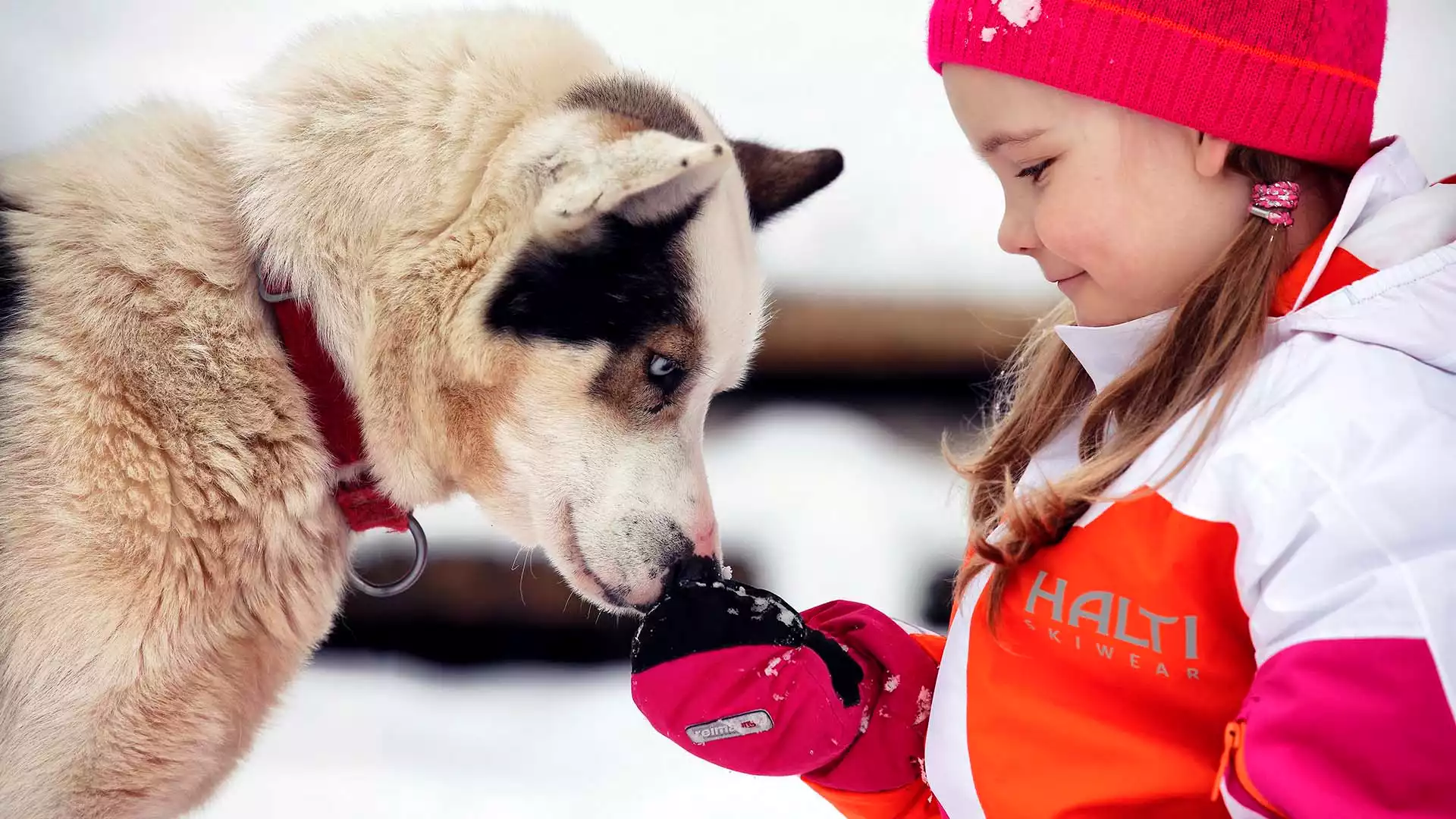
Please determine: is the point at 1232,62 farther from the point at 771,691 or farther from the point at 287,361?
the point at 287,361

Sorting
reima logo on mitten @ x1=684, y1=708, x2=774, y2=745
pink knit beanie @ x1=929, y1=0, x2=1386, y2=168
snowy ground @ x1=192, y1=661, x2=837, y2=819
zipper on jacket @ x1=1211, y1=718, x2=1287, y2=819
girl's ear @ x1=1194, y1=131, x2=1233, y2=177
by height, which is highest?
pink knit beanie @ x1=929, y1=0, x2=1386, y2=168

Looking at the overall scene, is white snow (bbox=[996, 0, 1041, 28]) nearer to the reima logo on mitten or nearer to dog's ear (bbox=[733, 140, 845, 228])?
dog's ear (bbox=[733, 140, 845, 228])

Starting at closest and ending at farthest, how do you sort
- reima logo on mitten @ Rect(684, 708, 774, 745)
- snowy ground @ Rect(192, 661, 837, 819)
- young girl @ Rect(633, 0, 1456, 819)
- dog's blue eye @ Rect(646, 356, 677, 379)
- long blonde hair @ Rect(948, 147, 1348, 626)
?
Answer: young girl @ Rect(633, 0, 1456, 819) → long blonde hair @ Rect(948, 147, 1348, 626) → reima logo on mitten @ Rect(684, 708, 774, 745) → dog's blue eye @ Rect(646, 356, 677, 379) → snowy ground @ Rect(192, 661, 837, 819)

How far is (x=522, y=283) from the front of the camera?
1.22 metres

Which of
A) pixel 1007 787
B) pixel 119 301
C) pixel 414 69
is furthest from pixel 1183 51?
pixel 119 301

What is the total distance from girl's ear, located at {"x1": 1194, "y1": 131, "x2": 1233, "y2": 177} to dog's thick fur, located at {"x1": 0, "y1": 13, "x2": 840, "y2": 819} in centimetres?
52

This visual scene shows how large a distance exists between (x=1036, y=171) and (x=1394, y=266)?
1.23 ft

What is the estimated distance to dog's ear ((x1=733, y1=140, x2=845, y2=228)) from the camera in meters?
1.58

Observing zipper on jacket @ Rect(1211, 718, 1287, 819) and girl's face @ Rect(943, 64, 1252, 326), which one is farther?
girl's face @ Rect(943, 64, 1252, 326)

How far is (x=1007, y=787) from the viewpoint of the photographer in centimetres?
105

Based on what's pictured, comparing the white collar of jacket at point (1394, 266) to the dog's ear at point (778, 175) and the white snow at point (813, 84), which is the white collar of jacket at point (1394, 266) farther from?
the white snow at point (813, 84)

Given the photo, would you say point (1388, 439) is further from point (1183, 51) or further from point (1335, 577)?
point (1183, 51)

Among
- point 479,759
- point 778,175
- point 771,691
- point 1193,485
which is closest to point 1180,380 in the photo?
point 1193,485

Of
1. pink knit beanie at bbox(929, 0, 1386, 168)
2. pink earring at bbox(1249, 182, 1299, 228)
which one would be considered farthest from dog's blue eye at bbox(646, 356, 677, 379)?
pink earring at bbox(1249, 182, 1299, 228)
